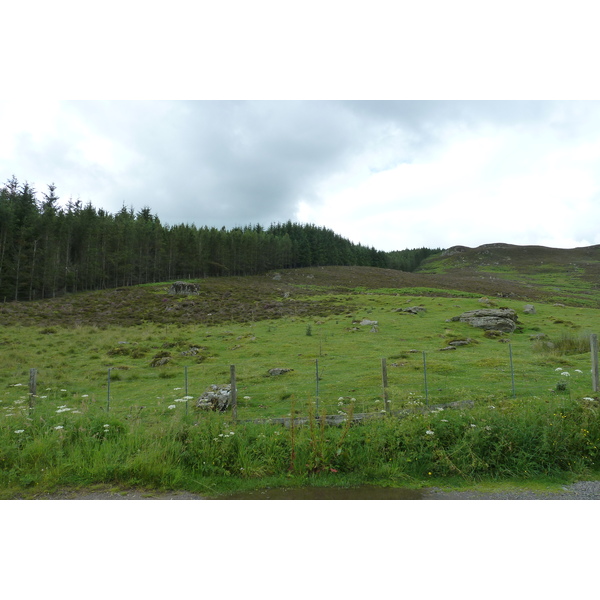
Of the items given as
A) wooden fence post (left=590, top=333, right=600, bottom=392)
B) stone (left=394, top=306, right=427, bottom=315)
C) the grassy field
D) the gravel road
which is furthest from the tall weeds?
stone (left=394, top=306, right=427, bottom=315)

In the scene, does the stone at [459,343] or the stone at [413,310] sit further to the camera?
the stone at [413,310]

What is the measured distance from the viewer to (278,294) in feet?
204

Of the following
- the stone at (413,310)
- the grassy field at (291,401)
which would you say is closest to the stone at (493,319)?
the grassy field at (291,401)

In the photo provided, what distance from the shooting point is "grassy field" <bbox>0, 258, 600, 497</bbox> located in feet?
24.3

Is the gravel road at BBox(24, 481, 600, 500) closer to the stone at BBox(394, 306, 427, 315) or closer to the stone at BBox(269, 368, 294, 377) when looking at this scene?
the stone at BBox(269, 368, 294, 377)

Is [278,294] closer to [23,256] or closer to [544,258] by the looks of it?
[23,256]

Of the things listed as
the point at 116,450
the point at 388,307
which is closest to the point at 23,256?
Result: the point at 388,307

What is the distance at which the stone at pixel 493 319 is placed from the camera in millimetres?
30281

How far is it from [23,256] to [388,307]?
190ft

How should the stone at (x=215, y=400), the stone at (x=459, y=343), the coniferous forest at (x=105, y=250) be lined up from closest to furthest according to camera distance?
1. the stone at (x=215, y=400)
2. the stone at (x=459, y=343)
3. the coniferous forest at (x=105, y=250)

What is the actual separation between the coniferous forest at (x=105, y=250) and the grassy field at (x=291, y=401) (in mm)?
25148

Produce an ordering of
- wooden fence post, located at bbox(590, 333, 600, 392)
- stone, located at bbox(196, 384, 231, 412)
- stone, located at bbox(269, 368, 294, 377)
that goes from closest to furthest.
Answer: wooden fence post, located at bbox(590, 333, 600, 392) → stone, located at bbox(196, 384, 231, 412) → stone, located at bbox(269, 368, 294, 377)

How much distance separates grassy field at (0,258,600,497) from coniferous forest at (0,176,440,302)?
990 inches

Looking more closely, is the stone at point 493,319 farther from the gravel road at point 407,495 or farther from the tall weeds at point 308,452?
the gravel road at point 407,495
